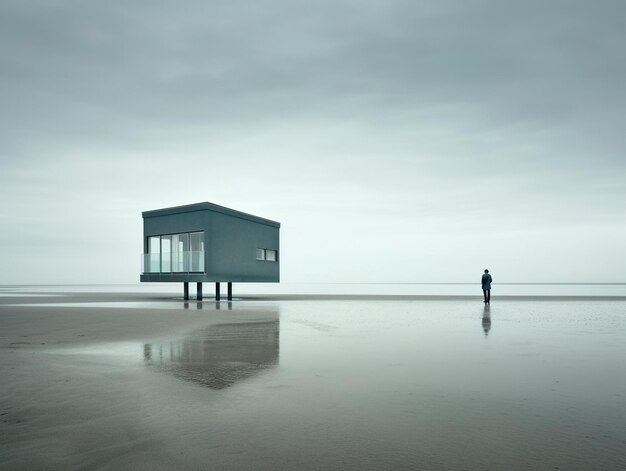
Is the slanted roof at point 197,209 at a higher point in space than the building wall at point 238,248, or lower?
higher

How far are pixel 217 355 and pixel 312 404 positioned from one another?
15.2ft

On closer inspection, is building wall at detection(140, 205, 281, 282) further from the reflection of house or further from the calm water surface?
the calm water surface

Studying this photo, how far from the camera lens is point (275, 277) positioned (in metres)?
40.7

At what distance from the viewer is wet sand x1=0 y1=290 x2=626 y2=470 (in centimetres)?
464

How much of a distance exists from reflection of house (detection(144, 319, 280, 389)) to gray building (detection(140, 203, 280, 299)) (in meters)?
17.5

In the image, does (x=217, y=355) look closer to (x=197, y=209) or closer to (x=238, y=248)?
(x=197, y=209)

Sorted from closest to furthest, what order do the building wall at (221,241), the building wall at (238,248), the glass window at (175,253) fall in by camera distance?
the building wall at (221,241)
the glass window at (175,253)
the building wall at (238,248)

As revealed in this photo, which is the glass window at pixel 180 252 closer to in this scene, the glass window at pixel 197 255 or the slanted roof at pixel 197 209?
the glass window at pixel 197 255

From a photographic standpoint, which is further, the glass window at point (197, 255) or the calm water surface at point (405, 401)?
the glass window at point (197, 255)

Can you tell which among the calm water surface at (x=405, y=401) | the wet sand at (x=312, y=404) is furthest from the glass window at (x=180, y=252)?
the calm water surface at (x=405, y=401)

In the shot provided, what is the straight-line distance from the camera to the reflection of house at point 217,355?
8438mm

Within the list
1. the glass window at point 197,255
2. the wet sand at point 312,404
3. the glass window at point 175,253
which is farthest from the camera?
the glass window at point 175,253

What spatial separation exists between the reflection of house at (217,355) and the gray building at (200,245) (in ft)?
57.3

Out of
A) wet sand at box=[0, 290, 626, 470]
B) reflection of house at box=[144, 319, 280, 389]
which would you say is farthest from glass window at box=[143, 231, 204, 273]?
wet sand at box=[0, 290, 626, 470]
